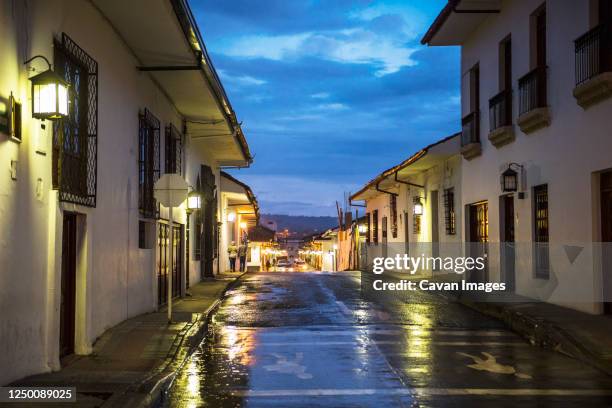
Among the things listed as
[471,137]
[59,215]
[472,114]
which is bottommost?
[59,215]

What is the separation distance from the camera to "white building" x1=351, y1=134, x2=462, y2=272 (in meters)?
22.4

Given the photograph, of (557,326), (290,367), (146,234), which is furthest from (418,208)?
(290,367)

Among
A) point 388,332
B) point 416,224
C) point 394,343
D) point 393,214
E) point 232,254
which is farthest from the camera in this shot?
point 232,254

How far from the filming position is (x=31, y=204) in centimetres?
754

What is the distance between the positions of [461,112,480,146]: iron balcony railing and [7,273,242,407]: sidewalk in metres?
9.12

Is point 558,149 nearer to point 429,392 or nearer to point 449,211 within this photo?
point 429,392

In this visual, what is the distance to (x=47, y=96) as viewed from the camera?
7363mm

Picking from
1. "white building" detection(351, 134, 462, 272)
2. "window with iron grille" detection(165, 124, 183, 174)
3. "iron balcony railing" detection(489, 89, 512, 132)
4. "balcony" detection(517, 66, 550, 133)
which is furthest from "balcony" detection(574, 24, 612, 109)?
"white building" detection(351, 134, 462, 272)

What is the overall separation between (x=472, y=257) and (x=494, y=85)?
5.09 m

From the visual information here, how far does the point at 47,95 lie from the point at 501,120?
39.5ft

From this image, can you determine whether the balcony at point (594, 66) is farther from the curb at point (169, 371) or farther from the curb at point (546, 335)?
the curb at point (169, 371)

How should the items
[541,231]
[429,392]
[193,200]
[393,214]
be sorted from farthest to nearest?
1. [393,214]
2. [193,200]
3. [541,231]
4. [429,392]

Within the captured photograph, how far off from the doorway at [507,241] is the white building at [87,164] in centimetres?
719

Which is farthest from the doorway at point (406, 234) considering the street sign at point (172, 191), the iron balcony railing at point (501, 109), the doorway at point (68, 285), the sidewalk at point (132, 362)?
the doorway at point (68, 285)
